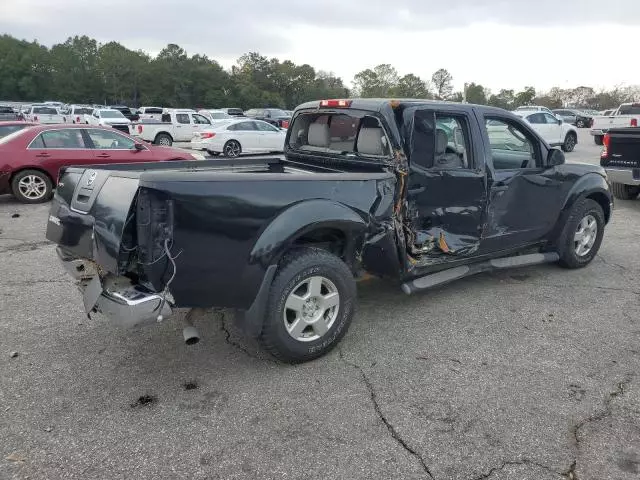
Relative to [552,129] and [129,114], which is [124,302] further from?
[129,114]

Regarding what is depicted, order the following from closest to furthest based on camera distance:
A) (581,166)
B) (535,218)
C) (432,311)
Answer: (432,311) < (535,218) < (581,166)

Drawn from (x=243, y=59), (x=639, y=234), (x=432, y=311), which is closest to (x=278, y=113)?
(x=639, y=234)

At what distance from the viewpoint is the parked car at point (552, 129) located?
68.0 ft

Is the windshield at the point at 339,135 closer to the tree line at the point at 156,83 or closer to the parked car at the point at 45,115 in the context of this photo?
the parked car at the point at 45,115

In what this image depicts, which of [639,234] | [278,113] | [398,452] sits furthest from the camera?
[278,113]

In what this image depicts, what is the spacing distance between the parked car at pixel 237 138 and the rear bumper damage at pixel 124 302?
15730 mm

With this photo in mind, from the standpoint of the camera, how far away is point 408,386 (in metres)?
3.42

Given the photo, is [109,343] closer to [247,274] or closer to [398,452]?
[247,274]

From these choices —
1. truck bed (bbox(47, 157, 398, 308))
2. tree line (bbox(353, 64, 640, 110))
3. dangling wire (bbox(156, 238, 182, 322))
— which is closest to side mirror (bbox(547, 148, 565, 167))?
truck bed (bbox(47, 157, 398, 308))

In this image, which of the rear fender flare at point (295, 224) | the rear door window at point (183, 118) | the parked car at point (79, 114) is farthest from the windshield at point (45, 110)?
the rear fender flare at point (295, 224)

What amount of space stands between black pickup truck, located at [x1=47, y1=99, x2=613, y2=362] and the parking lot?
0.42 m

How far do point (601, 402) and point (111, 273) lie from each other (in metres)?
3.24

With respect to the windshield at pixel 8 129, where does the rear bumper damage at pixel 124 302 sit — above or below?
below

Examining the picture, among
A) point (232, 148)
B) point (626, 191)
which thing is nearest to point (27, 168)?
point (232, 148)
